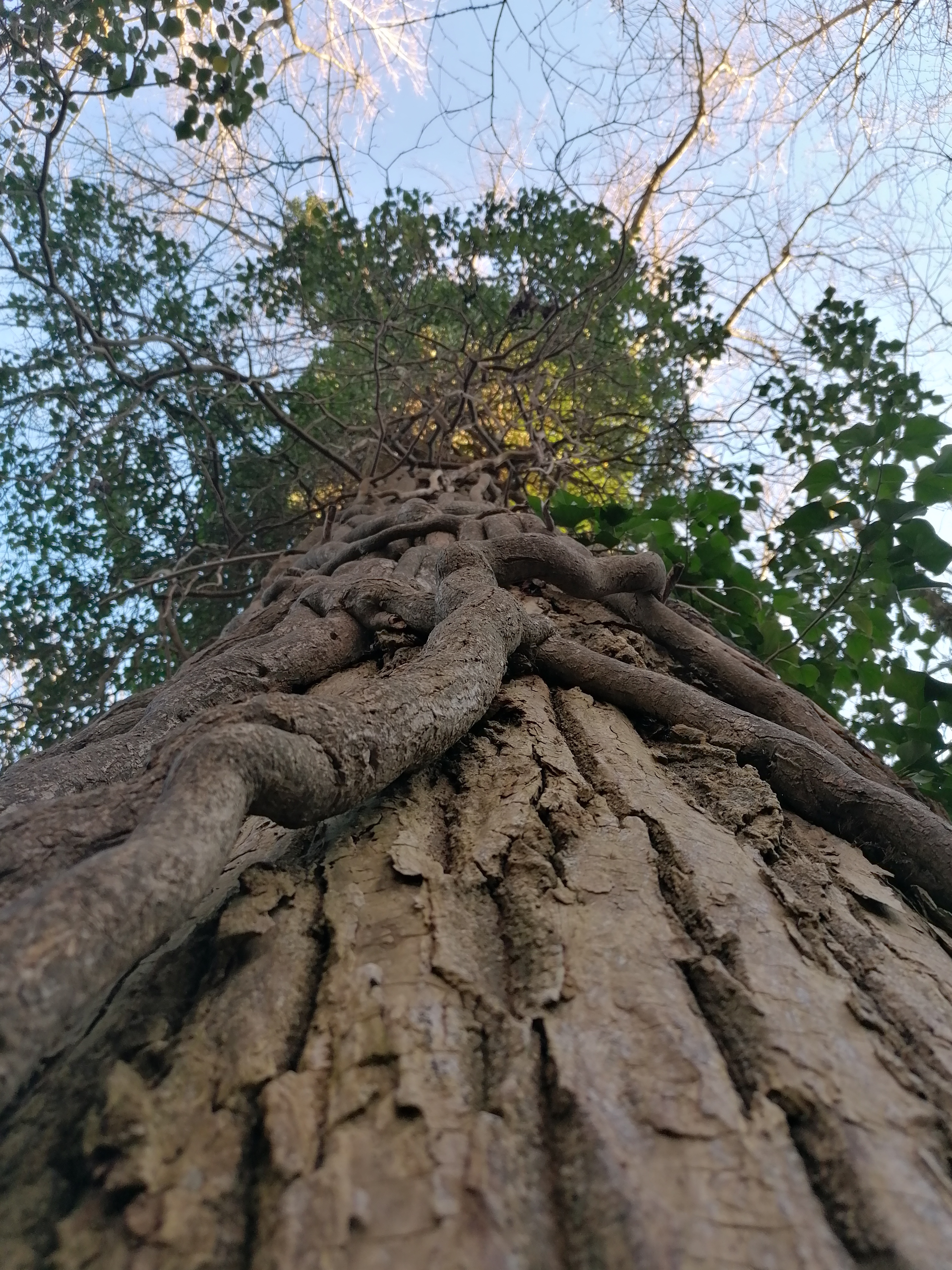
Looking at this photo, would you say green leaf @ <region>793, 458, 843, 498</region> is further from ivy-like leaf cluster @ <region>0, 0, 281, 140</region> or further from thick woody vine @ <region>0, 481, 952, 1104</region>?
ivy-like leaf cluster @ <region>0, 0, 281, 140</region>

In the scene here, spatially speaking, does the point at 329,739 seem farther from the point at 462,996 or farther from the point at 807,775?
the point at 807,775

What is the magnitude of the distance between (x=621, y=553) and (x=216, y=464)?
293 cm

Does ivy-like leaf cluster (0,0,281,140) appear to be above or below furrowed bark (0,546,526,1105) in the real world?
above

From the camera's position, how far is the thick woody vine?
75 centimetres

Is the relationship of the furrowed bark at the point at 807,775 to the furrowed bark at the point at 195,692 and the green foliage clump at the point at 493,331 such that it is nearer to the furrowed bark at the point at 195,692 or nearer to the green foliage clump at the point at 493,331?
the furrowed bark at the point at 195,692

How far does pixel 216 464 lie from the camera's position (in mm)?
4934

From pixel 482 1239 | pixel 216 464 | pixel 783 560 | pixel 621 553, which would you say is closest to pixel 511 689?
pixel 482 1239

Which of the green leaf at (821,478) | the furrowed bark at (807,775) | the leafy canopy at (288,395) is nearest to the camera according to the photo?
the furrowed bark at (807,775)

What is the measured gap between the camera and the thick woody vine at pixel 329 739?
75 centimetres

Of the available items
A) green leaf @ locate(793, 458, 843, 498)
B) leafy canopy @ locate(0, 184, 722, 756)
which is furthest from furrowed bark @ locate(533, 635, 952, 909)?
leafy canopy @ locate(0, 184, 722, 756)

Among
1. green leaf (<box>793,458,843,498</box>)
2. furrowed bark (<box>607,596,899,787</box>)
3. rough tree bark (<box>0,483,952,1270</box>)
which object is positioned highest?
green leaf (<box>793,458,843,498</box>)

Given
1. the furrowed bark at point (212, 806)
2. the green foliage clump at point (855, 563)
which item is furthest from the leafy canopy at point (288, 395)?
the furrowed bark at point (212, 806)

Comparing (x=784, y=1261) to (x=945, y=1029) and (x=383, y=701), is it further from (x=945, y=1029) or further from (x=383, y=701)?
(x=383, y=701)

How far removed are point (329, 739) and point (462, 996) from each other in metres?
0.42
